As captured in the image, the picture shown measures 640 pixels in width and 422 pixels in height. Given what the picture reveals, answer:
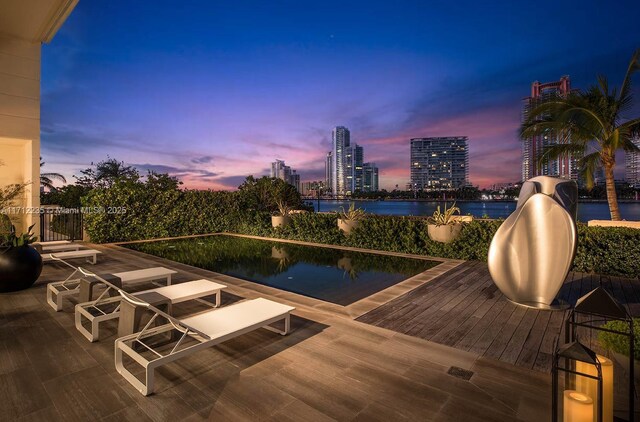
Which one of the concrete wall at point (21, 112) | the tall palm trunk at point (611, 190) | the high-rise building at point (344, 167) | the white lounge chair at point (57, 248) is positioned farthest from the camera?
the high-rise building at point (344, 167)

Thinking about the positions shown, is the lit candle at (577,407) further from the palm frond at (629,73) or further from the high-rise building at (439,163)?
the high-rise building at (439,163)

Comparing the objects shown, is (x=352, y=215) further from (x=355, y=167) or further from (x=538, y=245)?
(x=355, y=167)

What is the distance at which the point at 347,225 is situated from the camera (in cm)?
1013

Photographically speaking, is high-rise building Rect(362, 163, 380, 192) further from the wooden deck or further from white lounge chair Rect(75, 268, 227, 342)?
white lounge chair Rect(75, 268, 227, 342)

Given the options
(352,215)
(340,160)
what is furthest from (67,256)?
(340,160)

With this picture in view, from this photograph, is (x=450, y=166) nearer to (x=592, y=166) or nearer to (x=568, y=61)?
(x=568, y=61)

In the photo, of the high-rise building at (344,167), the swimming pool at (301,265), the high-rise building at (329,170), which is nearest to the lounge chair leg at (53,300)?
the swimming pool at (301,265)

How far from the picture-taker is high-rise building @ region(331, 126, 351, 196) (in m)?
76.7

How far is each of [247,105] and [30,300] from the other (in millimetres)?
18070

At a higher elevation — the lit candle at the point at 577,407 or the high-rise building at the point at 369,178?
the high-rise building at the point at 369,178

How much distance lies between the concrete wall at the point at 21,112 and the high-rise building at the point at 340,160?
64.9 m

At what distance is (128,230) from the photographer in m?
12.2

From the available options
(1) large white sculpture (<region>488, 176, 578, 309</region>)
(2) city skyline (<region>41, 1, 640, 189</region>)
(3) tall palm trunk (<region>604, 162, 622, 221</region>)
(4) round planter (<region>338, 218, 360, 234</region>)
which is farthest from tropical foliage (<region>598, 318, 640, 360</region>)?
(2) city skyline (<region>41, 1, 640, 189</region>)

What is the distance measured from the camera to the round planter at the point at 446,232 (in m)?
7.88
